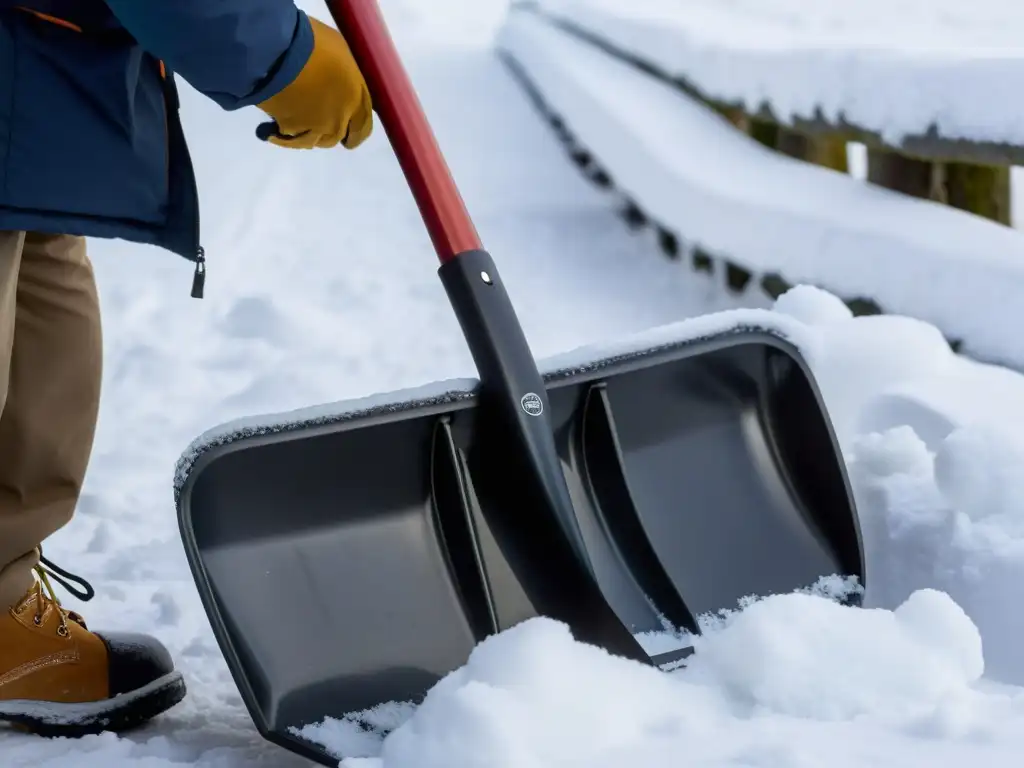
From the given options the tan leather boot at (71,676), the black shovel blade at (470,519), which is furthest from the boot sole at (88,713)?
the black shovel blade at (470,519)

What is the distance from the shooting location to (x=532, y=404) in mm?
1446

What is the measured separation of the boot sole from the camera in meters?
1.51

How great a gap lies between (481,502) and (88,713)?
0.60 metres

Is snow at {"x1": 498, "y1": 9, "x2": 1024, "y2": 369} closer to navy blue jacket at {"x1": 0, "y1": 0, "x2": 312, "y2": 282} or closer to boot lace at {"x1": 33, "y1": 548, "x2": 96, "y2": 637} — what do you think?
navy blue jacket at {"x1": 0, "y1": 0, "x2": 312, "y2": 282}

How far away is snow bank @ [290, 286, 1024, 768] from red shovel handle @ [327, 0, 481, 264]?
242mm

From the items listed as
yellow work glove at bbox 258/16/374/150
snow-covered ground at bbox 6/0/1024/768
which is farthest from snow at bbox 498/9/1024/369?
yellow work glove at bbox 258/16/374/150

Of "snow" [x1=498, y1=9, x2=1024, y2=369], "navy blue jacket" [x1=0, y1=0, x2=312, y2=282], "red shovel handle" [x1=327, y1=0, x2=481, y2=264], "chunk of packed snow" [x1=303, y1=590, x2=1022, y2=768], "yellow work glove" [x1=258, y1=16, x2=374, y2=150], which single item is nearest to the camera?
"chunk of packed snow" [x1=303, y1=590, x2=1022, y2=768]

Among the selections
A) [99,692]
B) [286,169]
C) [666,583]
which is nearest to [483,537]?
[666,583]

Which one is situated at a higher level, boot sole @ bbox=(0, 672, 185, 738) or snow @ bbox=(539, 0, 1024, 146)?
snow @ bbox=(539, 0, 1024, 146)

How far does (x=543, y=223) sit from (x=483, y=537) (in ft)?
11.3

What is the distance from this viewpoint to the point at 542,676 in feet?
3.98

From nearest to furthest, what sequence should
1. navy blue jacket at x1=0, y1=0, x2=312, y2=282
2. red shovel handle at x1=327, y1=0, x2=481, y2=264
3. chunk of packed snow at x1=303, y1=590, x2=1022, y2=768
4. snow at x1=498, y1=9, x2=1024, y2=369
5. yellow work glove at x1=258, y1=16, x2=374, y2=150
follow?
chunk of packed snow at x1=303, y1=590, x2=1022, y2=768 < navy blue jacket at x1=0, y1=0, x2=312, y2=282 < yellow work glove at x1=258, y1=16, x2=374, y2=150 < red shovel handle at x1=327, y1=0, x2=481, y2=264 < snow at x1=498, y1=9, x2=1024, y2=369

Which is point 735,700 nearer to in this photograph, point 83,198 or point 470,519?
point 470,519

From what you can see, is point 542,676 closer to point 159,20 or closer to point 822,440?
point 822,440
